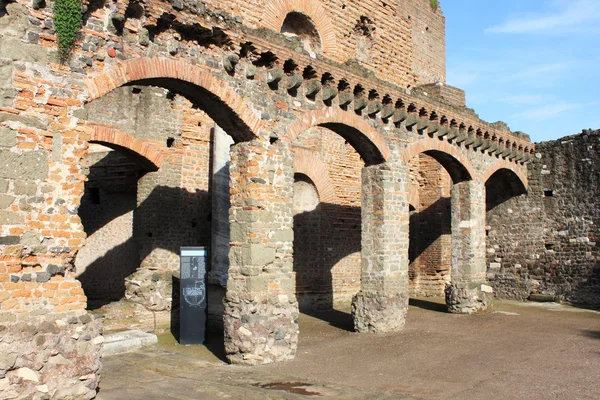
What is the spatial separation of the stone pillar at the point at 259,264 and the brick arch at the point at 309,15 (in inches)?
233

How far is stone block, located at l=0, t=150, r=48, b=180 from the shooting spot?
5523 millimetres

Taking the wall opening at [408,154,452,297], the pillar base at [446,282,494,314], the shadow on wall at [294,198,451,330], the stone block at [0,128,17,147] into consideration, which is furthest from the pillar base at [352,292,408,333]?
the stone block at [0,128,17,147]

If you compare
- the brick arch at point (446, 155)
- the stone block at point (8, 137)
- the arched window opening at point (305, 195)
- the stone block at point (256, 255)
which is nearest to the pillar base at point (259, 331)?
the stone block at point (256, 255)

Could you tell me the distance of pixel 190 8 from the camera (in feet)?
24.3

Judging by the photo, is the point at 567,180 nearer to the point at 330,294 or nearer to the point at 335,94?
the point at 330,294

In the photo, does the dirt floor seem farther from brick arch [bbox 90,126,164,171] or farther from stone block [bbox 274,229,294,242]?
brick arch [bbox 90,126,164,171]

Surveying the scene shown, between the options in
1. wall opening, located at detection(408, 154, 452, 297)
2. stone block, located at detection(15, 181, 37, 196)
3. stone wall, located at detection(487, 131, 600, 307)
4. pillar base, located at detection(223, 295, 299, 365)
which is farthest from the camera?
wall opening, located at detection(408, 154, 452, 297)

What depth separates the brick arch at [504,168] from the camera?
1397cm

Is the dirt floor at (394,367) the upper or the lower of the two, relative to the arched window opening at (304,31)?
lower

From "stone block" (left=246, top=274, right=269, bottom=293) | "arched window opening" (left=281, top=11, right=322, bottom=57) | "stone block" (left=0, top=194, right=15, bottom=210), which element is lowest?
"stone block" (left=246, top=274, right=269, bottom=293)

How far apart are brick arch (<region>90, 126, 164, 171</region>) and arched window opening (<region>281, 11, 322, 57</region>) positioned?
5358 millimetres

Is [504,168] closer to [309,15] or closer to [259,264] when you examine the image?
[309,15]

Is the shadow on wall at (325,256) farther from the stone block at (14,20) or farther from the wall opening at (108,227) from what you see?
the stone block at (14,20)

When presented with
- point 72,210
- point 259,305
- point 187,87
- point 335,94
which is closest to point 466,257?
point 335,94
